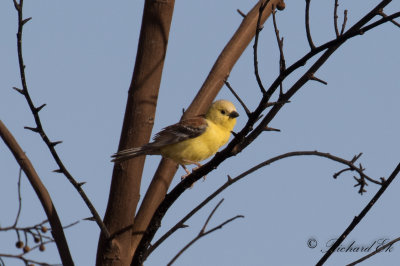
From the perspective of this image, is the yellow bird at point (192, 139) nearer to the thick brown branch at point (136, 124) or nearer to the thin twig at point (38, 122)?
the thick brown branch at point (136, 124)

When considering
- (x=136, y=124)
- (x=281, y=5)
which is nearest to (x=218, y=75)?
(x=281, y=5)

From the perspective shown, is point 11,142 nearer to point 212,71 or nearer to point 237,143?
point 237,143

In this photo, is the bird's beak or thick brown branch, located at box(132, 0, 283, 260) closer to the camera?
thick brown branch, located at box(132, 0, 283, 260)

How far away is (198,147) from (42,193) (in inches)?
92.1

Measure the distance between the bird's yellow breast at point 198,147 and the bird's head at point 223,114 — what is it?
0.44 ft

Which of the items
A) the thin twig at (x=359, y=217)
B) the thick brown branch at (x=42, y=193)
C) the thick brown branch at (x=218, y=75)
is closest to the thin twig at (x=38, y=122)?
the thick brown branch at (x=42, y=193)

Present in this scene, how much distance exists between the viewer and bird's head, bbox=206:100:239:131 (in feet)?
23.2

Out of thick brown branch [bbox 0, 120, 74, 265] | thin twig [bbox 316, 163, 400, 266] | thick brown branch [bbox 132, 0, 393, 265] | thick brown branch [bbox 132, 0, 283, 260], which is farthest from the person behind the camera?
thick brown branch [bbox 132, 0, 283, 260]

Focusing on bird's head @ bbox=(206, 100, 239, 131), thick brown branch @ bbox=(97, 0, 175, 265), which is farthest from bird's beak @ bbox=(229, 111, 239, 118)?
thick brown branch @ bbox=(97, 0, 175, 265)

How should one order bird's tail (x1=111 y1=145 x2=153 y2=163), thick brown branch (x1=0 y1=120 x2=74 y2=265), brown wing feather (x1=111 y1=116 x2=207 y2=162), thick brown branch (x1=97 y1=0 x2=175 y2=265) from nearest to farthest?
thick brown branch (x1=0 y1=120 x2=74 y2=265)
thick brown branch (x1=97 y1=0 x2=175 y2=265)
bird's tail (x1=111 y1=145 x2=153 y2=163)
brown wing feather (x1=111 y1=116 x2=207 y2=162)

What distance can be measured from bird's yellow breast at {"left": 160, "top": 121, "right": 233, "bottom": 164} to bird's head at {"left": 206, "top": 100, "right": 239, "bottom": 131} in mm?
135

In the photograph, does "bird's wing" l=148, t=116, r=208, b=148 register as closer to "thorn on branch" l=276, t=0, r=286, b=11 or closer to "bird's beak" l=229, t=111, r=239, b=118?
"bird's beak" l=229, t=111, r=239, b=118

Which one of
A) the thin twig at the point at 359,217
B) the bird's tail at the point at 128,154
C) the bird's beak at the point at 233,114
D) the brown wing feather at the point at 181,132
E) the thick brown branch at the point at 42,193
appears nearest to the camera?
the thin twig at the point at 359,217

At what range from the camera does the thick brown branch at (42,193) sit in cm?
461
